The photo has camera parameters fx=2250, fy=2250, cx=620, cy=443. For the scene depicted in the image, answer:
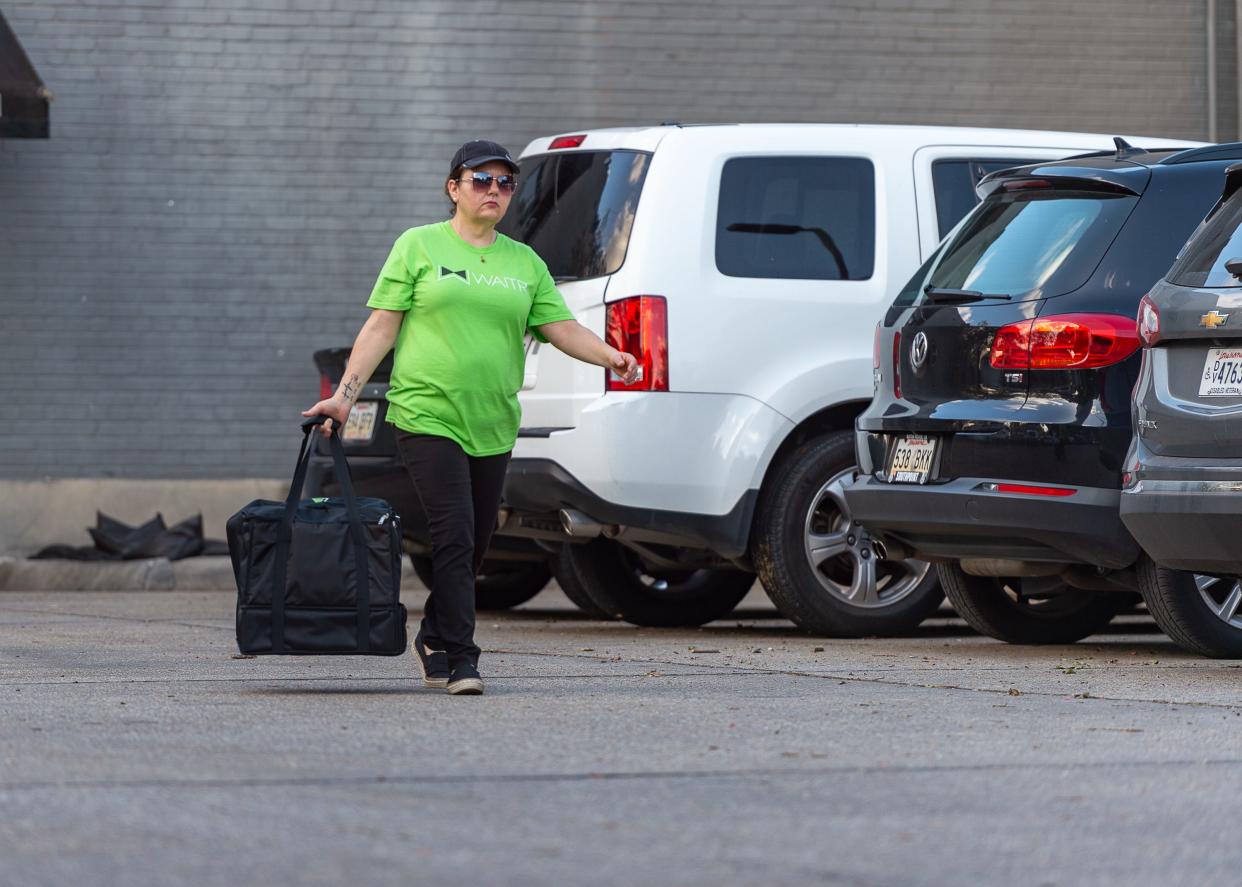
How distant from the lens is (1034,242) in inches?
312

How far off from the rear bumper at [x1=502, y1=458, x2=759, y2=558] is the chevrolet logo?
237cm

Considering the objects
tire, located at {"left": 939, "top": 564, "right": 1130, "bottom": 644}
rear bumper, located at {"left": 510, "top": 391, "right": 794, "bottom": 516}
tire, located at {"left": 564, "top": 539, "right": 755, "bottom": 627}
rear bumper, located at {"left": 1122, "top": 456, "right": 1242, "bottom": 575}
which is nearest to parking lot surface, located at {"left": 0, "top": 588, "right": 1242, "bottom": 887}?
rear bumper, located at {"left": 1122, "top": 456, "right": 1242, "bottom": 575}

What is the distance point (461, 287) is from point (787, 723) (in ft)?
5.78

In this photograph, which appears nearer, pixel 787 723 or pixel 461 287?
pixel 787 723

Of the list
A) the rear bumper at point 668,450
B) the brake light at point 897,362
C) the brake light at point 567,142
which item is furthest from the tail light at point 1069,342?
the brake light at point 567,142

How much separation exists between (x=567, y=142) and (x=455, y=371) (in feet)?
9.07

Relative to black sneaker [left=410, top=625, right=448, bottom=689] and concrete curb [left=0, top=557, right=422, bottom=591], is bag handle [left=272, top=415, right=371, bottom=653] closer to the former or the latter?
black sneaker [left=410, top=625, right=448, bottom=689]

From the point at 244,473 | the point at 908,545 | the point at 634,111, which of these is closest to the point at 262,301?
the point at 244,473

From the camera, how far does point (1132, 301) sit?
760 centimetres

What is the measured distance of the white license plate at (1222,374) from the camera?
6871mm

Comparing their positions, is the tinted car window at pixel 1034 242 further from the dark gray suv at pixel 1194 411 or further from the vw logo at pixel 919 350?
the dark gray suv at pixel 1194 411

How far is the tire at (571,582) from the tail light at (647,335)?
151 centimetres

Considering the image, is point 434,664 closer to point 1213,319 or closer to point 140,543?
point 1213,319

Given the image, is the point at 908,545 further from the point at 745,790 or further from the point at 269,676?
the point at 745,790
